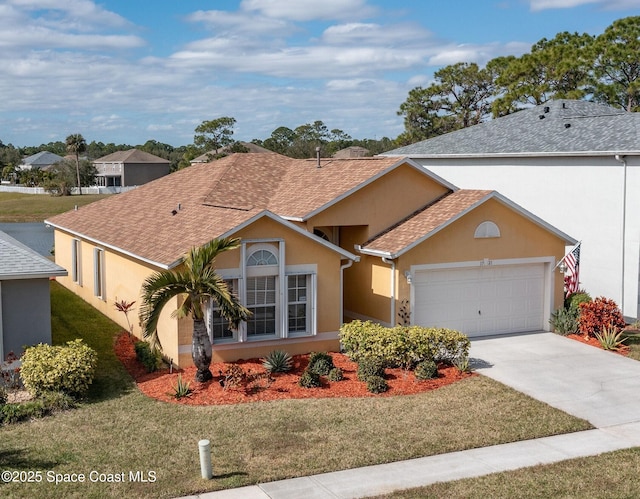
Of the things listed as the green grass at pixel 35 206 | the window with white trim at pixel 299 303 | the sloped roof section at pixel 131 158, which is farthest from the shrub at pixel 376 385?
the sloped roof section at pixel 131 158

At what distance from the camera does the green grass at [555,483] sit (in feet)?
36.4

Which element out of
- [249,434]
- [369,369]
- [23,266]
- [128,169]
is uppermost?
[128,169]

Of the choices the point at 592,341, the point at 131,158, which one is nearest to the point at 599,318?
the point at 592,341

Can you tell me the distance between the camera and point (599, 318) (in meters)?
21.4

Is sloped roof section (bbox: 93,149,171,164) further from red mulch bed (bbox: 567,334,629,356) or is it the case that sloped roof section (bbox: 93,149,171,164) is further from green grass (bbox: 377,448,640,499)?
green grass (bbox: 377,448,640,499)

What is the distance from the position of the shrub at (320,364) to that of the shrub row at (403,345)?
0.76 meters

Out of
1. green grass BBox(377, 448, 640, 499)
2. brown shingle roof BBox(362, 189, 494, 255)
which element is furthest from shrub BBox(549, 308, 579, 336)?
green grass BBox(377, 448, 640, 499)

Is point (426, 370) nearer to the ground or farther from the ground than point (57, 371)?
nearer to the ground

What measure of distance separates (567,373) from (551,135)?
1275cm

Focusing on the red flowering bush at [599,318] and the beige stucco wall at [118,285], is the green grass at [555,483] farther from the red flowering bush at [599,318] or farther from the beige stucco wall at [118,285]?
the red flowering bush at [599,318]

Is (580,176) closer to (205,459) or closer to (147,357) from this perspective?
(147,357)

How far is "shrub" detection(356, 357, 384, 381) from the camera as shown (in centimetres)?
1669

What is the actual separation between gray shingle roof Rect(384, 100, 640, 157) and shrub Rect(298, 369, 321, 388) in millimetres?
12899

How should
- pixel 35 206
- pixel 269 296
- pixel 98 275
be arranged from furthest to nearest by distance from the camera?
pixel 35 206 → pixel 98 275 → pixel 269 296
